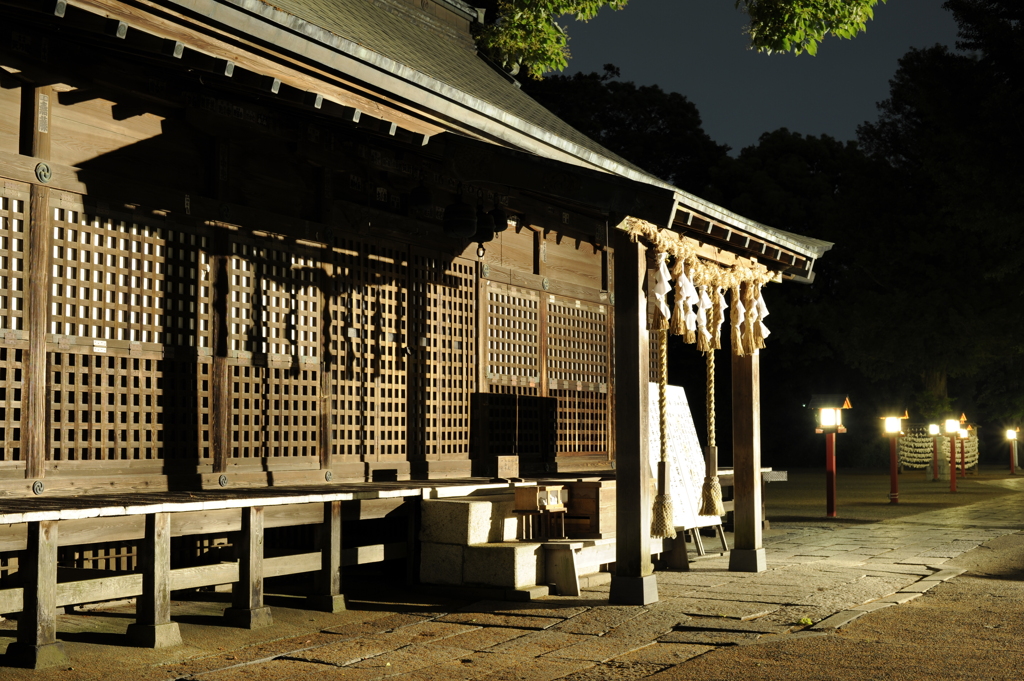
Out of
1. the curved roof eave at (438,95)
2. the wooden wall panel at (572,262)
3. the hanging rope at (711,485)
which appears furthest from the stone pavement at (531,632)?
the wooden wall panel at (572,262)

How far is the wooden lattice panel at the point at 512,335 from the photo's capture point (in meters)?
11.7

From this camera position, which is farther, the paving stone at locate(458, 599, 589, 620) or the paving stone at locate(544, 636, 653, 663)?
the paving stone at locate(458, 599, 589, 620)

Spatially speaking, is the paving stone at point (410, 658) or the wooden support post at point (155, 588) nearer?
the paving stone at point (410, 658)

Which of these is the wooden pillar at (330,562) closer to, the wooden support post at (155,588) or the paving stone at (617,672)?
the wooden support post at (155,588)

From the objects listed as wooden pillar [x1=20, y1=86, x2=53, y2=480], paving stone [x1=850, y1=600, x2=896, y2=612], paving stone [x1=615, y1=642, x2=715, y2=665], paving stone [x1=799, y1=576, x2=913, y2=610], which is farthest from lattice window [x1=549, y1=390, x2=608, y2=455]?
wooden pillar [x1=20, y1=86, x2=53, y2=480]

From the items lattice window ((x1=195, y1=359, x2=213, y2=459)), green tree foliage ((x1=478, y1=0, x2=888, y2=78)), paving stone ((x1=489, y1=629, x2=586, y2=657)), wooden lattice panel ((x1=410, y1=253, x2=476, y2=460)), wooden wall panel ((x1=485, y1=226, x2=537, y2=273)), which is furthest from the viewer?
green tree foliage ((x1=478, y1=0, x2=888, y2=78))

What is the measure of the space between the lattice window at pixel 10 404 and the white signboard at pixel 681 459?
5409mm

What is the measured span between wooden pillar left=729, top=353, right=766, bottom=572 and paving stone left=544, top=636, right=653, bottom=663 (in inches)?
140

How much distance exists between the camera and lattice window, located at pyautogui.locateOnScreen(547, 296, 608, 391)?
12852 millimetres

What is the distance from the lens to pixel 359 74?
8.20 m

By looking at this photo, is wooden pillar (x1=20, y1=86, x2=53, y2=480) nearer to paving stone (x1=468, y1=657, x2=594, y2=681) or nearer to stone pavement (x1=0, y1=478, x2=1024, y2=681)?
stone pavement (x1=0, y1=478, x2=1024, y2=681)

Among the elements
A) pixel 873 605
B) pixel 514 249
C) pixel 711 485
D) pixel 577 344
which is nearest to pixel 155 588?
pixel 711 485

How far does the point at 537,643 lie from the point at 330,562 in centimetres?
189

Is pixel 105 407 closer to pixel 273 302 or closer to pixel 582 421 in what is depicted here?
pixel 273 302
